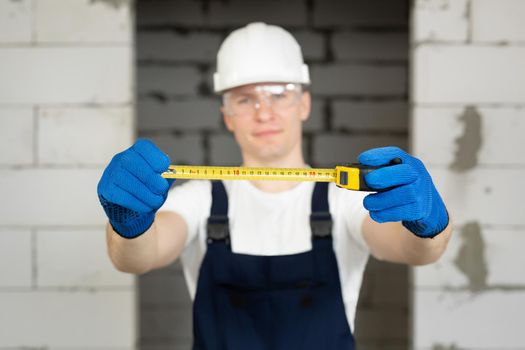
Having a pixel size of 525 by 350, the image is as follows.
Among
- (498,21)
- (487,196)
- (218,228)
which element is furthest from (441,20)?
(218,228)

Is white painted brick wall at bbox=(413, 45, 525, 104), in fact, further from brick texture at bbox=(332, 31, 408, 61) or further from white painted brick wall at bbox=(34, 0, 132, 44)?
brick texture at bbox=(332, 31, 408, 61)

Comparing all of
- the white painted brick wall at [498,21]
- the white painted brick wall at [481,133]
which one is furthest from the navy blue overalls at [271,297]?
the white painted brick wall at [498,21]

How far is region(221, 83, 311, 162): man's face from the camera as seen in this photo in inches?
→ 75.8

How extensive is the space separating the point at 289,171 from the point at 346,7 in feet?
6.86

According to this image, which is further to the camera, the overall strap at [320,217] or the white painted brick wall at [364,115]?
the white painted brick wall at [364,115]

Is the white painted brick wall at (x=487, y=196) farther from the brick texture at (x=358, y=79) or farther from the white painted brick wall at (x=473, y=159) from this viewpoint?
the brick texture at (x=358, y=79)

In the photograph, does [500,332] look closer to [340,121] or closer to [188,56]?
[340,121]

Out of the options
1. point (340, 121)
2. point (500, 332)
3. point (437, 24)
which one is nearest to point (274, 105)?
point (437, 24)

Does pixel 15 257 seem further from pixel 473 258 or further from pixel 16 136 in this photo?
pixel 473 258

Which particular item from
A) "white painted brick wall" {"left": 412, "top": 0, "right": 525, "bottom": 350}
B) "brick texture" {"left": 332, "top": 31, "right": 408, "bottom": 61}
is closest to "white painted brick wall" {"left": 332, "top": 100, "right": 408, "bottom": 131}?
"brick texture" {"left": 332, "top": 31, "right": 408, "bottom": 61}

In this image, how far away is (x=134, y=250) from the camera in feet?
5.41

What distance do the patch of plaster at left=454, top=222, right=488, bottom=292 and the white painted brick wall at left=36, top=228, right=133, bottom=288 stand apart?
121 cm

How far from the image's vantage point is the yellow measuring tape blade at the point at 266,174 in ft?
4.76

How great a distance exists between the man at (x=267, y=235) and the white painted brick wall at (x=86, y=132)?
1.48 feet
